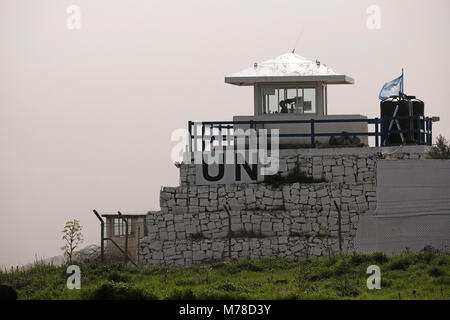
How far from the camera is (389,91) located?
36906 millimetres

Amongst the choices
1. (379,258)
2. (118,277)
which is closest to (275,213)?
(379,258)

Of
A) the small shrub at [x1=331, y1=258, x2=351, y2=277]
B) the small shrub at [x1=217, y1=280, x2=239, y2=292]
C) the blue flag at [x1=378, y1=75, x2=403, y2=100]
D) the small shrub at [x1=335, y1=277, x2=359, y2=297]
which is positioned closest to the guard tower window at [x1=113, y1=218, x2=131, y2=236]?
the small shrub at [x1=331, y1=258, x2=351, y2=277]

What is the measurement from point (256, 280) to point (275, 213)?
4.05 m

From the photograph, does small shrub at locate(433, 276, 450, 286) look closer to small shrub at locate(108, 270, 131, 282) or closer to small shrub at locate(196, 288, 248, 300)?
small shrub at locate(196, 288, 248, 300)

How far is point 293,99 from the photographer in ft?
118

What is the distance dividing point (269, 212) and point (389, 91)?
6.20 meters

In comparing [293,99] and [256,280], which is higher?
[293,99]

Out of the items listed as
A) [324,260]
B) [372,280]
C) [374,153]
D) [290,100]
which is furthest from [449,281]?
[290,100]

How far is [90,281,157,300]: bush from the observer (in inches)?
1046

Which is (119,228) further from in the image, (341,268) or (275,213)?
(341,268)

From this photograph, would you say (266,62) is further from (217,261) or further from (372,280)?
(372,280)

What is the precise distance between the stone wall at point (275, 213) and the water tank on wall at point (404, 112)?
1.60m

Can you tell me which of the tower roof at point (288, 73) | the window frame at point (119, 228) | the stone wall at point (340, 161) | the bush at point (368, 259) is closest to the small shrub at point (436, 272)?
the bush at point (368, 259)

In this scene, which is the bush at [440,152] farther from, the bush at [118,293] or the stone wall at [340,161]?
the bush at [118,293]
